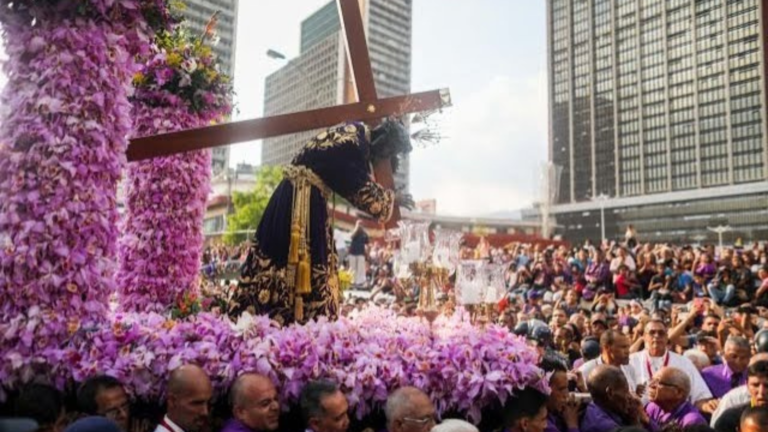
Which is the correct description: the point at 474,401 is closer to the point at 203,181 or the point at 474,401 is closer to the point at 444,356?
the point at 444,356

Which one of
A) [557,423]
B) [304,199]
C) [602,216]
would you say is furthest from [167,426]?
[602,216]

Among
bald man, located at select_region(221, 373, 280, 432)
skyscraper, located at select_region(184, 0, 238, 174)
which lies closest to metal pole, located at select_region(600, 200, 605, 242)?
skyscraper, located at select_region(184, 0, 238, 174)

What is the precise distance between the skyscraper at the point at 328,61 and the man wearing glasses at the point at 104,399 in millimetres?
54841

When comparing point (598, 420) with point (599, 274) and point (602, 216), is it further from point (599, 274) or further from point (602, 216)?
point (602, 216)

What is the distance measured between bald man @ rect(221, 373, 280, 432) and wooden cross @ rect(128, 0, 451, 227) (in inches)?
78.3

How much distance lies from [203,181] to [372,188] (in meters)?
3.15

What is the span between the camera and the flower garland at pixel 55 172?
374 centimetres

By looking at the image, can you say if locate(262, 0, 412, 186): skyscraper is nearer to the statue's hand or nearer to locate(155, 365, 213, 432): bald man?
the statue's hand

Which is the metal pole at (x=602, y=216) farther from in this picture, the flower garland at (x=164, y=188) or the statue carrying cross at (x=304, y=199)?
the statue carrying cross at (x=304, y=199)

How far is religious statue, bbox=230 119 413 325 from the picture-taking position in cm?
445

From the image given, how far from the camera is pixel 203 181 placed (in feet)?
23.3

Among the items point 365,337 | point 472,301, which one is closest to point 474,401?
point 365,337

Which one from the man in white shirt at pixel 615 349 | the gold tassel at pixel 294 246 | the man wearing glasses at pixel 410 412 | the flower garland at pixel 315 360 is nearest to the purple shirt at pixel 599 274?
the man in white shirt at pixel 615 349

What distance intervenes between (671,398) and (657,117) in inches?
3278
